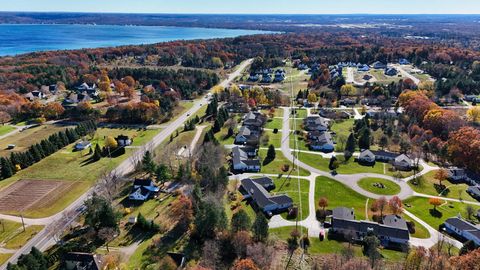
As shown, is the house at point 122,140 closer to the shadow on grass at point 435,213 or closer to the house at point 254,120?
the house at point 254,120

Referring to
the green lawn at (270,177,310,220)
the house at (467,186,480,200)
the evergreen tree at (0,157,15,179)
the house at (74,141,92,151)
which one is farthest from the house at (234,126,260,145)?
the evergreen tree at (0,157,15,179)

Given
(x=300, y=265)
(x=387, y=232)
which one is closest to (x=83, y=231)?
(x=300, y=265)

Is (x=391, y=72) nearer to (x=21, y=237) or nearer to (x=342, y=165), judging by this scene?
(x=342, y=165)

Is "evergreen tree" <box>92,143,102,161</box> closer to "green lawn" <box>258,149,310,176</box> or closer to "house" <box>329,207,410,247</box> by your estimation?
"green lawn" <box>258,149,310,176</box>

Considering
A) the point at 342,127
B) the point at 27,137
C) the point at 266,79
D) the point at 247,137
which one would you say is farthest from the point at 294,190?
the point at 266,79

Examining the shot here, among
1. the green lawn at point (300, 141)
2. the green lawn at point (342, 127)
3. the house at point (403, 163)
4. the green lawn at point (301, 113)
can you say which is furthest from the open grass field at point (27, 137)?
the house at point (403, 163)

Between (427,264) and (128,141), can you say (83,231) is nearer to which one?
(128,141)
